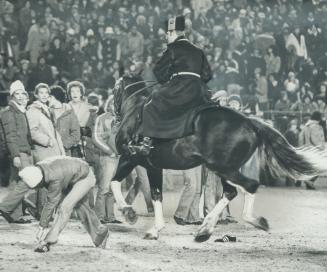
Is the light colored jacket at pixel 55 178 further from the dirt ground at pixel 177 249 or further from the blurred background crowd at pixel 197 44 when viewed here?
the blurred background crowd at pixel 197 44

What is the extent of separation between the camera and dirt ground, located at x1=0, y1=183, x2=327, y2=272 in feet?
25.6

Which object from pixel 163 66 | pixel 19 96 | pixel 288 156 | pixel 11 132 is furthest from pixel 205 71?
pixel 11 132

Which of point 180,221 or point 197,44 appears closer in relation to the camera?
point 180,221

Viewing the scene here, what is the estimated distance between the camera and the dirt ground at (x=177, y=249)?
307 inches

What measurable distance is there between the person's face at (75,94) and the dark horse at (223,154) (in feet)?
6.28

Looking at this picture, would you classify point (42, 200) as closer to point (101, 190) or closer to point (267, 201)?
point (101, 190)

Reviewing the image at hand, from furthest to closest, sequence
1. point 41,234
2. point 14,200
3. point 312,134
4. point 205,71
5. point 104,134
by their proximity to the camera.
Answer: point 312,134 < point 104,134 < point 14,200 < point 205,71 < point 41,234

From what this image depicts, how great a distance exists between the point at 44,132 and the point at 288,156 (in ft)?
10.6

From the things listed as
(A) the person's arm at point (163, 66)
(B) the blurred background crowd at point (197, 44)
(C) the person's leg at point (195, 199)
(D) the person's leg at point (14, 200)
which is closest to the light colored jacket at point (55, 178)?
(A) the person's arm at point (163, 66)

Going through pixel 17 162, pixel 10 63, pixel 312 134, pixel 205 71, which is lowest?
pixel 17 162

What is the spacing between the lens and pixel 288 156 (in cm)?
980

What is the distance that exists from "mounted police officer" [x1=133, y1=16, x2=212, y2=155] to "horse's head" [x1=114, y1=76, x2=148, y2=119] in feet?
1.59

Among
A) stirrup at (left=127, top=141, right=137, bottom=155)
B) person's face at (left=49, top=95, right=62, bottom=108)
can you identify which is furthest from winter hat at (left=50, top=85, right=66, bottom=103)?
stirrup at (left=127, top=141, right=137, bottom=155)

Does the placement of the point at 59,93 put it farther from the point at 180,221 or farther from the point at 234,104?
the point at 180,221
